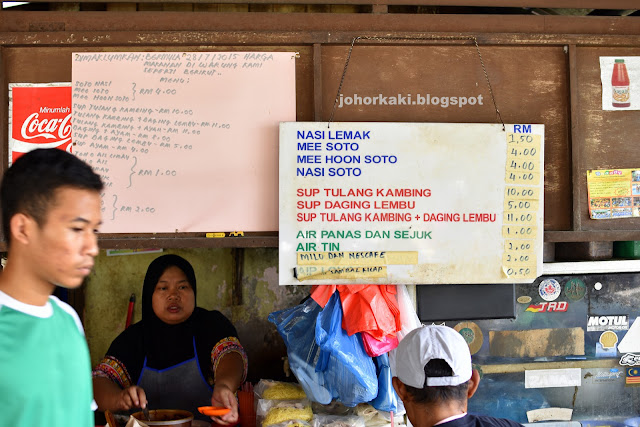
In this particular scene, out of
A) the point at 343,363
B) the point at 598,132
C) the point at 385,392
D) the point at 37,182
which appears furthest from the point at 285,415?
the point at 598,132

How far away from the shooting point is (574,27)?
9.62 ft

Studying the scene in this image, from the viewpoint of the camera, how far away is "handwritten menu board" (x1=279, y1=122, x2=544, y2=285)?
9.14 feet

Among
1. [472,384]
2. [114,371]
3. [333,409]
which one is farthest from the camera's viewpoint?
[114,371]

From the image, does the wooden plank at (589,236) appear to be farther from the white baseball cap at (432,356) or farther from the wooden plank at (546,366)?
the white baseball cap at (432,356)

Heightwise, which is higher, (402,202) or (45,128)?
(45,128)

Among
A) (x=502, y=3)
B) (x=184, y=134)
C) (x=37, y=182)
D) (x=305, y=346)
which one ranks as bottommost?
(x=305, y=346)

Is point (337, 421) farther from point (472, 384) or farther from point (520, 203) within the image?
point (520, 203)

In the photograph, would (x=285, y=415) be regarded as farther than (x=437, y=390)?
Yes

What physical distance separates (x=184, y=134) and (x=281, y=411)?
4.15 ft

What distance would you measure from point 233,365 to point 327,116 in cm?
132

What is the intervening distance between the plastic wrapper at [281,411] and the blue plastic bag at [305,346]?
7 cm

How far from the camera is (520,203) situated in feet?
9.38

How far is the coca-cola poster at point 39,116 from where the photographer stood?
2.80 metres

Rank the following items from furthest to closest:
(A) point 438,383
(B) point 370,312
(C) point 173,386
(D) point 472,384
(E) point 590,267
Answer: (C) point 173,386 < (E) point 590,267 < (B) point 370,312 < (D) point 472,384 < (A) point 438,383
